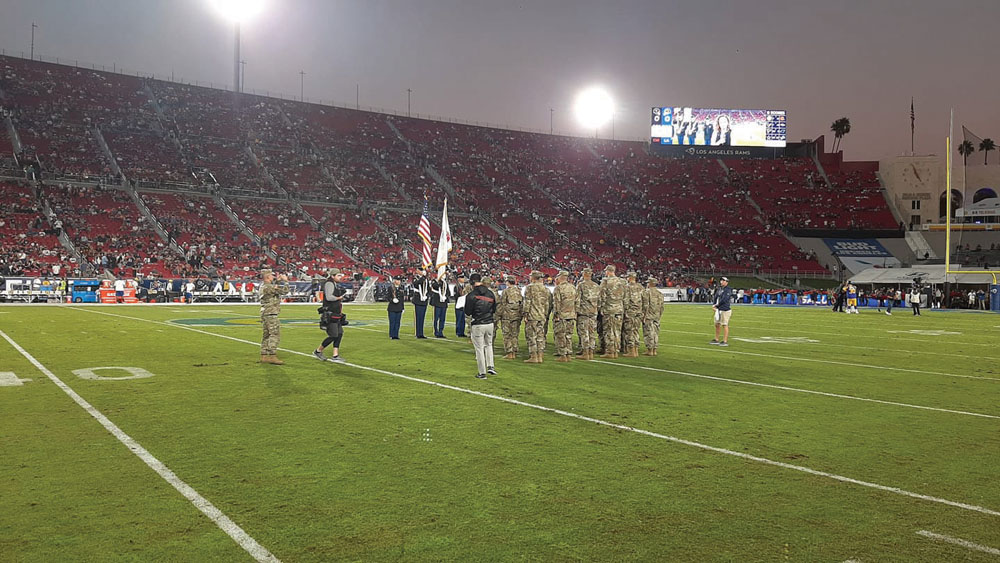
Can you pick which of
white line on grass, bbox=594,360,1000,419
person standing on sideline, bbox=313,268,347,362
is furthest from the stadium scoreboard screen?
person standing on sideline, bbox=313,268,347,362

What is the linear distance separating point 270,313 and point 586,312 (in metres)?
6.20

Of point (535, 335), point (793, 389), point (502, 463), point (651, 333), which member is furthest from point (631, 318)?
point (502, 463)

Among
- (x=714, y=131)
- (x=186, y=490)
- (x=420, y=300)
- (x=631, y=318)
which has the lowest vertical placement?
(x=186, y=490)

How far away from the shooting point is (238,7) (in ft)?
165

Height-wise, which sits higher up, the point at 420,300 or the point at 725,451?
the point at 420,300

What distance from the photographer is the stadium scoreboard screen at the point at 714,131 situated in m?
71.2

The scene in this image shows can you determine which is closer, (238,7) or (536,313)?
(536,313)

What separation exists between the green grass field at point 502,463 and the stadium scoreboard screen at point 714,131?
60.7m

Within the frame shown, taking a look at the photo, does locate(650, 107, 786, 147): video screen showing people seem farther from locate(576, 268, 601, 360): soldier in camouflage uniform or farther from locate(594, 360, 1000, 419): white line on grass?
locate(594, 360, 1000, 419): white line on grass

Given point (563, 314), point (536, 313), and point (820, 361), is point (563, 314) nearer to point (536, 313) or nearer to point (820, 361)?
point (536, 313)

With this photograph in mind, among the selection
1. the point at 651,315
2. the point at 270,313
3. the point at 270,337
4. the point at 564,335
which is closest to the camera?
the point at 270,313

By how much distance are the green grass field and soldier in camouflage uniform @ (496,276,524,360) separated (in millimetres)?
1660

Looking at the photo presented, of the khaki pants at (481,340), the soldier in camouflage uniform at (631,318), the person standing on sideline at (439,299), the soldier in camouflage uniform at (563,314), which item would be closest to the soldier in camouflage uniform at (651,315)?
the soldier in camouflage uniform at (631,318)

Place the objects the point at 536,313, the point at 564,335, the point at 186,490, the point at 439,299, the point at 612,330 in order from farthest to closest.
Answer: the point at 439,299 < the point at 612,330 < the point at 564,335 < the point at 536,313 < the point at 186,490
